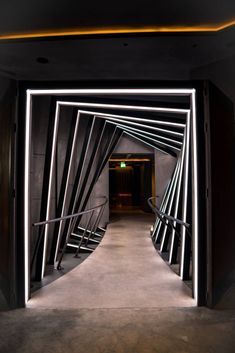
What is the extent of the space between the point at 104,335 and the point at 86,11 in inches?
109

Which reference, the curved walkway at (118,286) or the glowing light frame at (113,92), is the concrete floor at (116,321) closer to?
the curved walkway at (118,286)

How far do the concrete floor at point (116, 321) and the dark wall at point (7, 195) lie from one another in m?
0.32

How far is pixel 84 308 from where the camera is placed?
2.67m

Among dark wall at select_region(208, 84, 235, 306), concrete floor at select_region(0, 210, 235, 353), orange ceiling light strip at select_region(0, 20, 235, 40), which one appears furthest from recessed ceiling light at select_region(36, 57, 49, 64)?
concrete floor at select_region(0, 210, 235, 353)

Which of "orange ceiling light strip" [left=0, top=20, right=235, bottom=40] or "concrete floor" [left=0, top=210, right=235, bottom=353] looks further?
"orange ceiling light strip" [left=0, top=20, right=235, bottom=40]

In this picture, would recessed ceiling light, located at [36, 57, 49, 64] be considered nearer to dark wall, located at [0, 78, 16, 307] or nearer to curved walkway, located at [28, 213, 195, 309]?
dark wall, located at [0, 78, 16, 307]

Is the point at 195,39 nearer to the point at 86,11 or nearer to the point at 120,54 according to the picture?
the point at 120,54

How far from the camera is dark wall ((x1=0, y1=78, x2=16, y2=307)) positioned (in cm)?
268

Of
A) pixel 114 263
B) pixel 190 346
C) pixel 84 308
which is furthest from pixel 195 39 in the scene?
pixel 114 263

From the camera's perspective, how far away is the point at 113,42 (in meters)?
2.53

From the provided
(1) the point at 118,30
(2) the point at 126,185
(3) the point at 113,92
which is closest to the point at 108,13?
(1) the point at 118,30

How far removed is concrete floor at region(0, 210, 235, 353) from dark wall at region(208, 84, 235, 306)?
11.8 inches

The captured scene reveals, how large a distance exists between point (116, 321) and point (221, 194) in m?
1.70

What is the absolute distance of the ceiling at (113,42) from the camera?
7.16 feet
